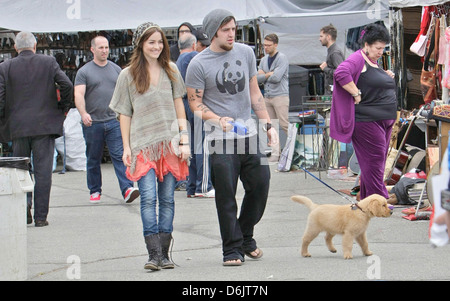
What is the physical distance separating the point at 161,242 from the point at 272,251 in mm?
1238

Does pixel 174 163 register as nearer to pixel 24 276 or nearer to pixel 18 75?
pixel 24 276

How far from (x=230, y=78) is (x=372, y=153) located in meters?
2.88

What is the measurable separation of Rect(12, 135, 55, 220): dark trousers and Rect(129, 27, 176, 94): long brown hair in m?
2.83

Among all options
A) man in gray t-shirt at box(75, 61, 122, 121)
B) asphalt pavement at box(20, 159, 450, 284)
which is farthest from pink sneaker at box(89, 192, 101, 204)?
man in gray t-shirt at box(75, 61, 122, 121)

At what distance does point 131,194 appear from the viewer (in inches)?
417

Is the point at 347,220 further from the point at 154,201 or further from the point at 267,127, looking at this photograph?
the point at 154,201

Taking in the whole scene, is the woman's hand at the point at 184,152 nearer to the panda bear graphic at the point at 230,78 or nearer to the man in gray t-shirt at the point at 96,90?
the panda bear graphic at the point at 230,78

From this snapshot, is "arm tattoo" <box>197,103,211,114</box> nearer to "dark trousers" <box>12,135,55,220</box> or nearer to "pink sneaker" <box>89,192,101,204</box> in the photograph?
"dark trousers" <box>12,135,55,220</box>

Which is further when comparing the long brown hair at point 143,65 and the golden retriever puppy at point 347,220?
the golden retriever puppy at point 347,220

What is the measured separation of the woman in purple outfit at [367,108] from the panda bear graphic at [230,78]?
2.52 meters

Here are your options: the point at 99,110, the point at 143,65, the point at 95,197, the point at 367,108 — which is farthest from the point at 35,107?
the point at 367,108

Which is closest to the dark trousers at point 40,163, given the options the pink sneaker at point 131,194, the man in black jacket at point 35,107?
the man in black jacket at point 35,107

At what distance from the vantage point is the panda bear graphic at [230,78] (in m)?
6.58
